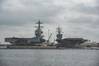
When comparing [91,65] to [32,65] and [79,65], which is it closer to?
[79,65]

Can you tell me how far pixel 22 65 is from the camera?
74938mm

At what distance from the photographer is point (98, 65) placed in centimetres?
7506

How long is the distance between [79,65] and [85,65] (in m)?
1.40

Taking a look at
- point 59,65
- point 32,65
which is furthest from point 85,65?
point 32,65

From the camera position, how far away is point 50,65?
252ft

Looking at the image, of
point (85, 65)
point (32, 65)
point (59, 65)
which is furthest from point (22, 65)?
point (85, 65)

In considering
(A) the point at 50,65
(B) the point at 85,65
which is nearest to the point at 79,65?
(B) the point at 85,65

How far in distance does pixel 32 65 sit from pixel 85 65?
40.7 feet

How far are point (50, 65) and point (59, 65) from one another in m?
2.11

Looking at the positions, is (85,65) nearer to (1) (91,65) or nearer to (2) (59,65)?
(1) (91,65)

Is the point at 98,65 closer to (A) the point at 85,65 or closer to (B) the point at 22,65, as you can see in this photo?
(A) the point at 85,65

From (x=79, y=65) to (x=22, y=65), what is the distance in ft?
43.7

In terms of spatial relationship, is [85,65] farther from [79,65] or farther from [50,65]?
[50,65]

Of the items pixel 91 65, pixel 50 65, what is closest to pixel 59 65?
pixel 50 65
